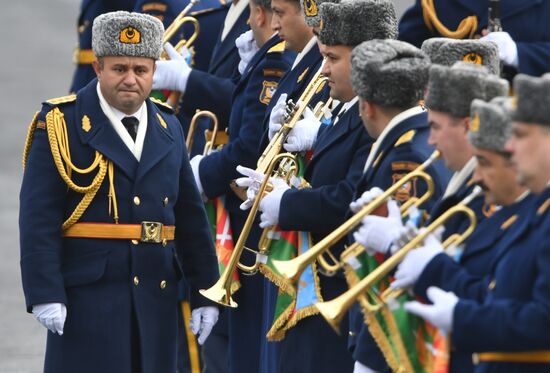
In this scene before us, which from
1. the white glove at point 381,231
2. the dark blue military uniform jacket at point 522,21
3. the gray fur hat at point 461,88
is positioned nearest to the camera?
the white glove at point 381,231

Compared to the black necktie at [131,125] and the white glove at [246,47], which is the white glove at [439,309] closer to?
the black necktie at [131,125]

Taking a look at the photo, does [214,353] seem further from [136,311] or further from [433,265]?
[433,265]

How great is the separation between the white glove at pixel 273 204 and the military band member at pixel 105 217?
417mm

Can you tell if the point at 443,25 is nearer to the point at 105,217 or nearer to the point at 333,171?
the point at 333,171

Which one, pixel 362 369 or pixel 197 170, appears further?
pixel 197 170

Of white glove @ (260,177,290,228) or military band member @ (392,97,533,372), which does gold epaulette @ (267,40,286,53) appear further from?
military band member @ (392,97,533,372)

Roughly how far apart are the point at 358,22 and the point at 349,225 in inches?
54.0

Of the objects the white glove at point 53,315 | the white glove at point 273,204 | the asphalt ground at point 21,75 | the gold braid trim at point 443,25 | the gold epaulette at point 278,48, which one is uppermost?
the gold braid trim at point 443,25

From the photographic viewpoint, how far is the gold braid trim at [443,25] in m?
8.30

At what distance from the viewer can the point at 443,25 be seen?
27.6 ft

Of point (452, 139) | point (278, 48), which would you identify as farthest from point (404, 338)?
Result: point (278, 48)

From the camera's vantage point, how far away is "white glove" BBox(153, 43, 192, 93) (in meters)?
10.0

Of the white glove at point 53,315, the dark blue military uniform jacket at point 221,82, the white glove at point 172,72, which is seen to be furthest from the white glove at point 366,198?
the white glove at point 172,72

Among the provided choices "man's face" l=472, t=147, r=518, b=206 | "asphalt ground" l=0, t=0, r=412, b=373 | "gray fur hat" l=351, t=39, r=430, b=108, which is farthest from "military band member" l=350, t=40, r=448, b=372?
"asphalt ground" l=0, t=0, r=412, b=373
